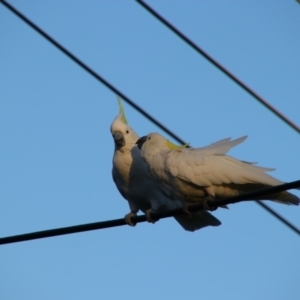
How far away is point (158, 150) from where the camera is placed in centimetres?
523

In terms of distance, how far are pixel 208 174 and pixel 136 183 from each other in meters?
0.97

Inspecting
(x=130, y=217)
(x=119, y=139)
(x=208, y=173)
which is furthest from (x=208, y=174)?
(x=119, y=139)

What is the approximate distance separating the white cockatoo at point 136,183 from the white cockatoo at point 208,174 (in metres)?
0.26

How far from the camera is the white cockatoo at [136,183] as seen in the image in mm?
5324

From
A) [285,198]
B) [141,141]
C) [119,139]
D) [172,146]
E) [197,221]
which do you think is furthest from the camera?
[119,139]

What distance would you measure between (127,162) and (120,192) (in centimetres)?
28

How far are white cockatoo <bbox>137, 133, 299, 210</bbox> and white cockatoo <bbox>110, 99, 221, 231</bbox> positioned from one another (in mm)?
255

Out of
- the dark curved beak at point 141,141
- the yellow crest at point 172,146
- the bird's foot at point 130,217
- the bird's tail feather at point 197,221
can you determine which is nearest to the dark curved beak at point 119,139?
the dark curved beak at point 141,141

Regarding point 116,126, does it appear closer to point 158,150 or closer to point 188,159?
point 158,150

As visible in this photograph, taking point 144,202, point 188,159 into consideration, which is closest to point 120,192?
point 144,202

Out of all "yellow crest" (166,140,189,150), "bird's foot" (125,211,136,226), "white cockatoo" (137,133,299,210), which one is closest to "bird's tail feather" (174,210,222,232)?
"white cockatoo" (137,133,299,210)

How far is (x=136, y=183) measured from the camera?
18.1 ft

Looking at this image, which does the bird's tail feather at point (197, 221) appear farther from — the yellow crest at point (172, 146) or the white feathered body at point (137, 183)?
the yellow crest at point (172, 146)

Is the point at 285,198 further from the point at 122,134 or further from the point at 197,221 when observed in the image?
the point at 122,134
